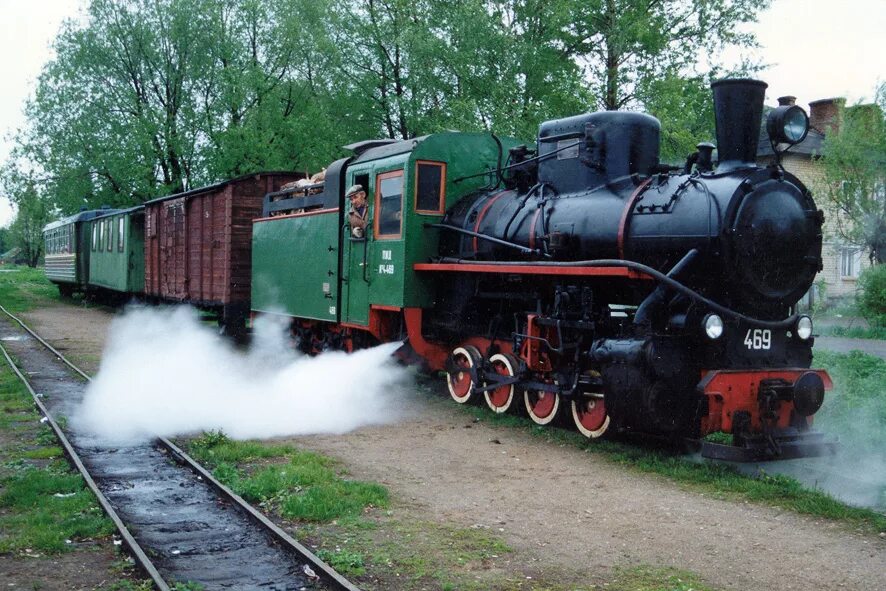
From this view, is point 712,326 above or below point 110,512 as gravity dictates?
above

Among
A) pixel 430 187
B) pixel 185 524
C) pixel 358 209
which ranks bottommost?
pixel 185 524

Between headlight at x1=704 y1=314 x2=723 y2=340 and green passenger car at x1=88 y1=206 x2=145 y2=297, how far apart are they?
19126 mm

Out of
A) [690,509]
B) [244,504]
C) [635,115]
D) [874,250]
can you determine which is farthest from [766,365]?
[874,250]

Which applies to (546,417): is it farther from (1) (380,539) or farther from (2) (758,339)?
(1) (380,539)

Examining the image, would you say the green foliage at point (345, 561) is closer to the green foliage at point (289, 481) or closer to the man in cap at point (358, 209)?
the green foliage at point (289, 481)

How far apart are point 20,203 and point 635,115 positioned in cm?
2883

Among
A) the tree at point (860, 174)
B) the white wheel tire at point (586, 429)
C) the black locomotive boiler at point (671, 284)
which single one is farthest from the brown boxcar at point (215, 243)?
Answer: the tree at point (860, 174)

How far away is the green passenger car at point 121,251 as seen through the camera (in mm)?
23594

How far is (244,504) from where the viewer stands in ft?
19.5

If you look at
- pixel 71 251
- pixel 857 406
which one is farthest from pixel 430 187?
pixel 71 251

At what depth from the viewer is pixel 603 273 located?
743cm

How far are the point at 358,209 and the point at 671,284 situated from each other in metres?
5.19

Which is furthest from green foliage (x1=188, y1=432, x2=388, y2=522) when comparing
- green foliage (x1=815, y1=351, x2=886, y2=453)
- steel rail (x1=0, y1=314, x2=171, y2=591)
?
green foliage (x1=815, y1=351, x2=886, y2=453)

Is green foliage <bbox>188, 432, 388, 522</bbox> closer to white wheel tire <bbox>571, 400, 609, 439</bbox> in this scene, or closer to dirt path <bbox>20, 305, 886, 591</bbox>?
dirt path <bbox>20, 305, 886, 591</bbox>
